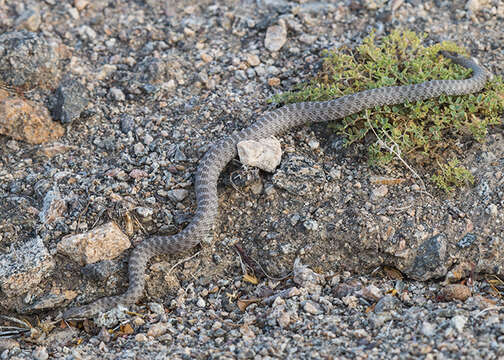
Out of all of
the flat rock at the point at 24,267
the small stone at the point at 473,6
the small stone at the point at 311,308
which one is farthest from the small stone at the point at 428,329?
the small stone at the point at 473,6

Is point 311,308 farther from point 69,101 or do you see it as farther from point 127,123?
point 69,101

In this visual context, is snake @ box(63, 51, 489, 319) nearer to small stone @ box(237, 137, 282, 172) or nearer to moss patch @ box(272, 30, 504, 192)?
moss patch @ box(272, 30, 504, 192)

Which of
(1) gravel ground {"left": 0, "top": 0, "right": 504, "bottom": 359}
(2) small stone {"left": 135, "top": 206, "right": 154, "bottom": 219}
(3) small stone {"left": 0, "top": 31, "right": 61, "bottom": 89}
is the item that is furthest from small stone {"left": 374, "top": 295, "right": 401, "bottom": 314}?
(3) small stone {"left": 0, "top": 31, "right": 61, "bottom": 89}

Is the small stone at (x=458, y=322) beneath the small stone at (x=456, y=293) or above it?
above

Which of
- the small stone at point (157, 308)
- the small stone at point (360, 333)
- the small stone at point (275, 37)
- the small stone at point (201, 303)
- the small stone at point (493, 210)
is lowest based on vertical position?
the small stone at point (157, 308)

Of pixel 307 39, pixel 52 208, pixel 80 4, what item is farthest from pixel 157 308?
pixel 80 4

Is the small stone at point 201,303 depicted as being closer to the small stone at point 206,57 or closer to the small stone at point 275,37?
the small stone at point 206,57

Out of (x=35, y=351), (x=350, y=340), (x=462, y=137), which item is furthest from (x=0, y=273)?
(x=462, y=137)
